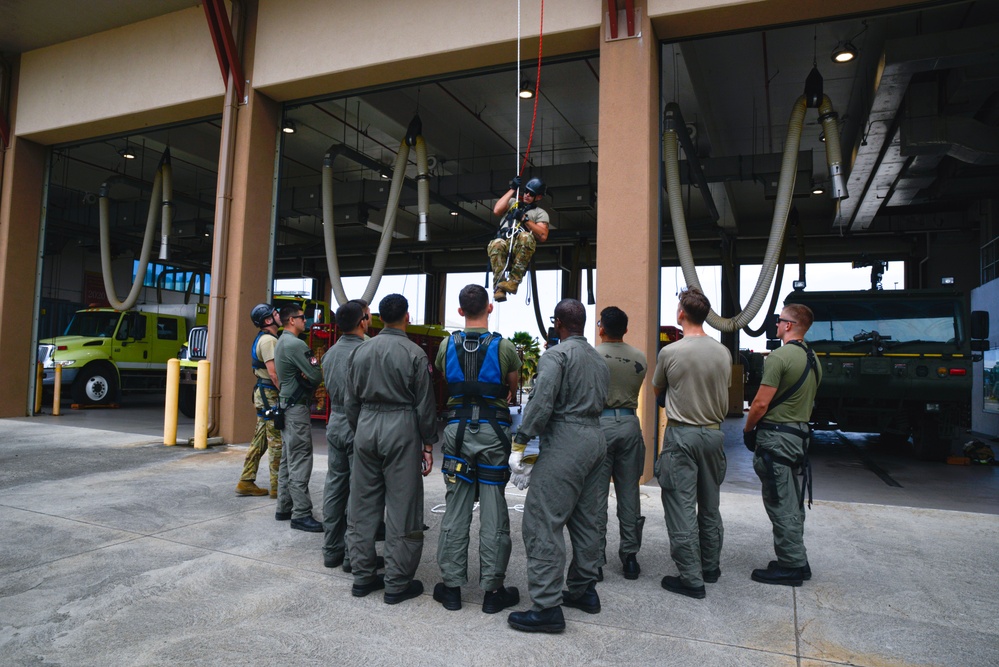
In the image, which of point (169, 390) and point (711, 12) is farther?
point (169, 390)

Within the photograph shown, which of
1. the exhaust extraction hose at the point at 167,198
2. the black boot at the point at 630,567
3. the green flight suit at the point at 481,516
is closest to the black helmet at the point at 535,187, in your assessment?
the green flight suit at the point at 481,516

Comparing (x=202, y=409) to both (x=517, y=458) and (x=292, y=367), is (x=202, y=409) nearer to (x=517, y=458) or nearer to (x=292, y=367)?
(x=292, y=367)

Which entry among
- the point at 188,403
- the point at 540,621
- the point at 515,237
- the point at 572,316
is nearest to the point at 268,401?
the point at 515,237

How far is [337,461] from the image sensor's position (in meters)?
4.13

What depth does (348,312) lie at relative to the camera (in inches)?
176

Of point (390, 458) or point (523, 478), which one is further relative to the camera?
point (390, 458)

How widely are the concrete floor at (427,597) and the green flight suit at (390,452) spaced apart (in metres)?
0.28

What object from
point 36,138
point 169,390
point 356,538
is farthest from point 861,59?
point 36,138

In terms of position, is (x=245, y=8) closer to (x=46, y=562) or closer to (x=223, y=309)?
(x=223, y=309)

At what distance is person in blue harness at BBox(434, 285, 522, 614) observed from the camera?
3.30 m

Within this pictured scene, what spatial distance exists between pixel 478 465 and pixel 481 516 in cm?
28

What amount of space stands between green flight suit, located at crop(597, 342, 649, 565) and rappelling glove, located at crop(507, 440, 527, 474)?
0.83 m

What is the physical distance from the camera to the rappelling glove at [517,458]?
127 inches

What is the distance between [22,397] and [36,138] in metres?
4.84
